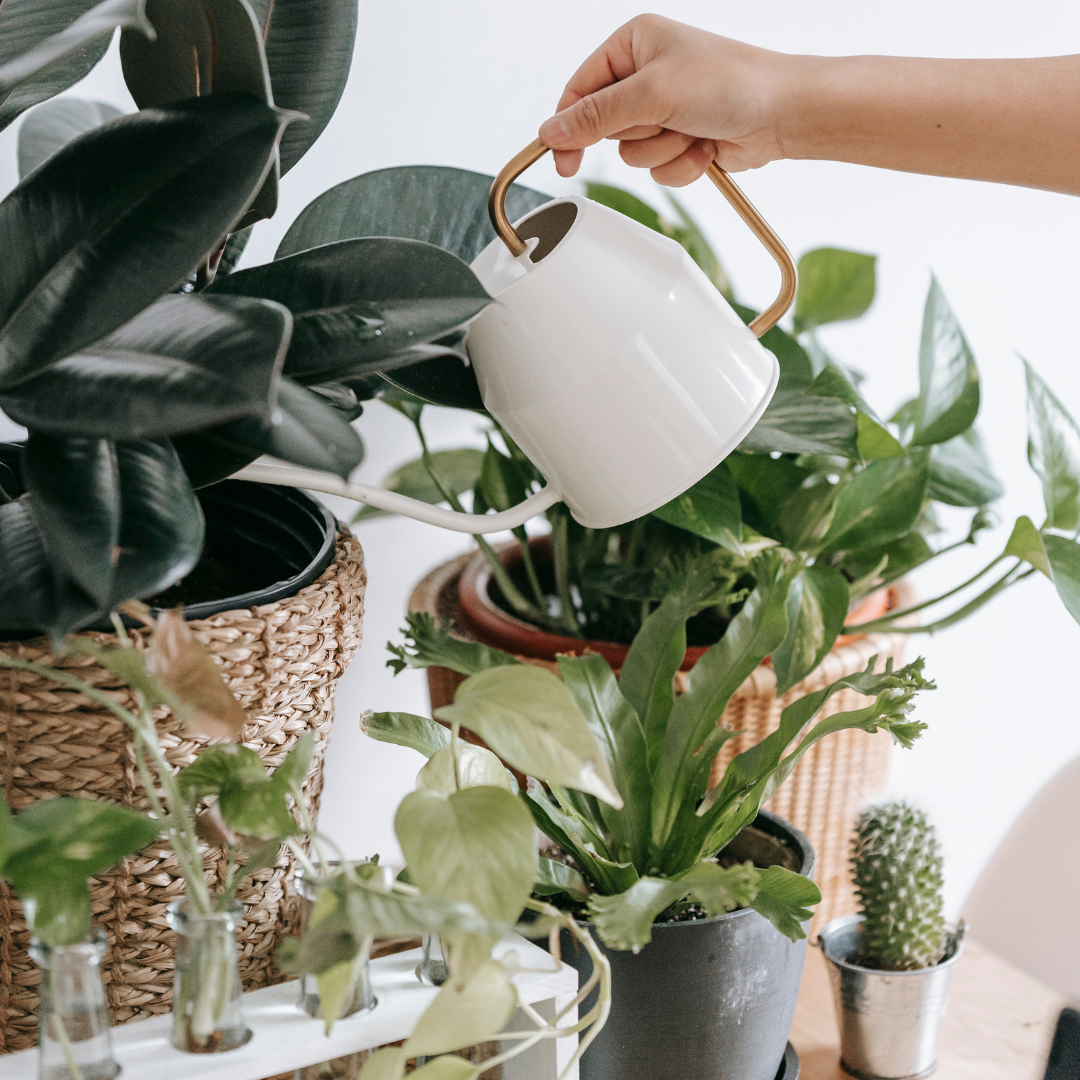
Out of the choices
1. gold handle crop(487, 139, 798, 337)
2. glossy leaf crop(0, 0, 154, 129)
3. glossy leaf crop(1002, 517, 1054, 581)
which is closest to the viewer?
glossy leaf crop(0, 0, 154, 129)

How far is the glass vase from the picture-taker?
1.38 feet

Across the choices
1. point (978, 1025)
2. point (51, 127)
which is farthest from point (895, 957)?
point (51, 127)

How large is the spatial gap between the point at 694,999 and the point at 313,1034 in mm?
212

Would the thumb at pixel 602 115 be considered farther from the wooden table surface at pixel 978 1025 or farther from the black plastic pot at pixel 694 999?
the wooden table surface at pixel 978 1025

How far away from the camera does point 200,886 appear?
16.5 inches

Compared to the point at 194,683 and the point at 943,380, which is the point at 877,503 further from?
the point at 194,683

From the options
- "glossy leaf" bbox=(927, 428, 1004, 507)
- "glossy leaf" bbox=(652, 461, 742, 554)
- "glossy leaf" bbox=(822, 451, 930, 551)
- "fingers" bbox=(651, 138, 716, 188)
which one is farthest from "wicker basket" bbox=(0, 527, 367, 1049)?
"glossy leaf" bbox=(927, 428, 1004, 507)

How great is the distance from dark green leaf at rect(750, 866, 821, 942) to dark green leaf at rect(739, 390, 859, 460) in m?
0.30

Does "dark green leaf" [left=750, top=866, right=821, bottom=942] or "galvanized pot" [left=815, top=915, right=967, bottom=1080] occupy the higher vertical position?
"dark green leaf" [left=750, top=866, right=821, bottom=942]

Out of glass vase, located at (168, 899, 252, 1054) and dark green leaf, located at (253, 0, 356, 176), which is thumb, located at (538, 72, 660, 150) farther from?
glass vase, located at (168, 899, 252, 1054)

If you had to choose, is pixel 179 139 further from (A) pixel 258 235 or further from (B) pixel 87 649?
(A) pixel 258 235

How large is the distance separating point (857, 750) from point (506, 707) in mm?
572

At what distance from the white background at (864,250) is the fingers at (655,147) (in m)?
0.30

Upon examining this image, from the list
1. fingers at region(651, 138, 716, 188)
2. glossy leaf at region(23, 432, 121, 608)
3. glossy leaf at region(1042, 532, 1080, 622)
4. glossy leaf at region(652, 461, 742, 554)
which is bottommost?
glossy leaf at region(1042, 532, 1080, 622)
